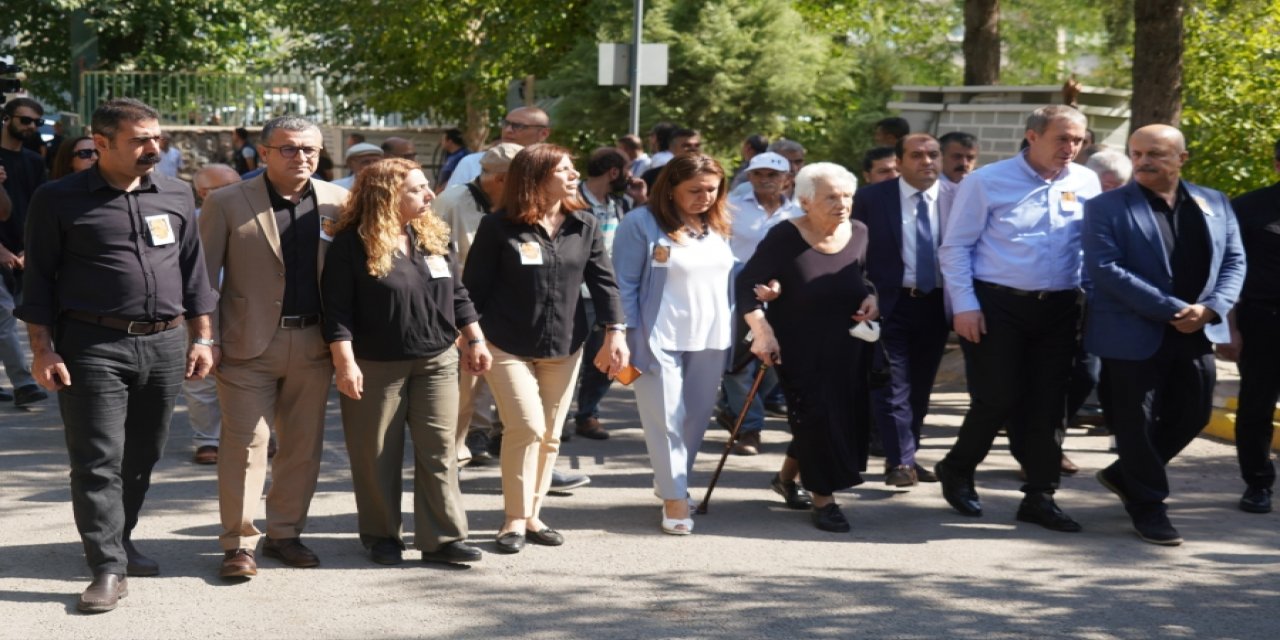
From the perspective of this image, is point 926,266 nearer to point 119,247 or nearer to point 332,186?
point 332,186

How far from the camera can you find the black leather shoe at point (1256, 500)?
25.8 ft

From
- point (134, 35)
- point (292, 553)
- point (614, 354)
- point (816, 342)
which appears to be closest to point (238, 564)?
point (292, 553)

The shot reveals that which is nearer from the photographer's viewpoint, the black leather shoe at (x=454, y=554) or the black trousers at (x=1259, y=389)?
the black leather shoe at (x=454, y=554)

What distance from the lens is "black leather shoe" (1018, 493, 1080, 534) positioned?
748cm

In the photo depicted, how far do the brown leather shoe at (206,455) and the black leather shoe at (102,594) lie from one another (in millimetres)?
2801

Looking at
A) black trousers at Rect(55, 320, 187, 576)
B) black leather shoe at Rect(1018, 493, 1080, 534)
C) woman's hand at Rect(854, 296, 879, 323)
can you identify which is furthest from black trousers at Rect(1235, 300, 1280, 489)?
black trousers at Rect(55, 320, 187, 576)

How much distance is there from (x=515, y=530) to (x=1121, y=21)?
17192 mm

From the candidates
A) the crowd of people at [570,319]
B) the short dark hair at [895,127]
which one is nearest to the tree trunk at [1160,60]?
the short dark hair at [895,127]

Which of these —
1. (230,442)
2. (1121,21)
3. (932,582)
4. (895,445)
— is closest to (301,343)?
(230,442)

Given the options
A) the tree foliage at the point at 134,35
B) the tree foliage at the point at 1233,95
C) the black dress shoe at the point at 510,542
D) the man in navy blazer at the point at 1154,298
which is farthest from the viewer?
the tree foliage at the point at 134,35

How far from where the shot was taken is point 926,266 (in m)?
8.58

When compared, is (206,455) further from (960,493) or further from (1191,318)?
(1191,318)

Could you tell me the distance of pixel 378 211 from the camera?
6.34 metres

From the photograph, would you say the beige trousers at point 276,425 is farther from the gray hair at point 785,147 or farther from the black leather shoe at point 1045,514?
the gray hair at point 785,147
